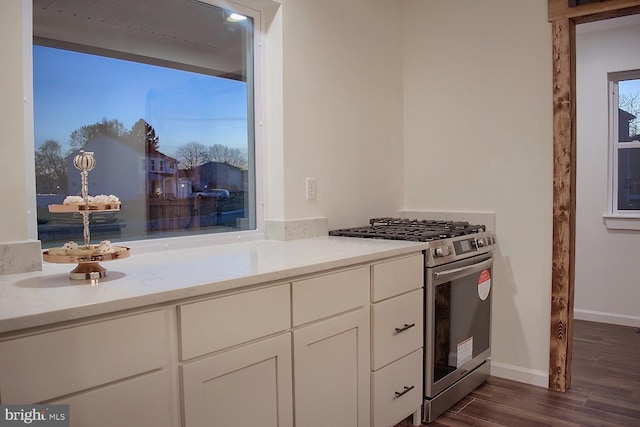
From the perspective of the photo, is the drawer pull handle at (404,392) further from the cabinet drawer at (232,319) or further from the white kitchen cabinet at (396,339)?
the cabinet drawer at (232,319)

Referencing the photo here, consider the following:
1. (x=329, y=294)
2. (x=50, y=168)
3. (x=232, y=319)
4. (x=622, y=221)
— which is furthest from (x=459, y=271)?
(x=622, y=221)

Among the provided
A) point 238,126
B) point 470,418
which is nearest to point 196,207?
point 238,126

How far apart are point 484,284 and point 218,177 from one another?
5.26ft

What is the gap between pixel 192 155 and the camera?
2.28 meters

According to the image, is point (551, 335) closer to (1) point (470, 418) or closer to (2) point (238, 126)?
(1) point (470, 418)

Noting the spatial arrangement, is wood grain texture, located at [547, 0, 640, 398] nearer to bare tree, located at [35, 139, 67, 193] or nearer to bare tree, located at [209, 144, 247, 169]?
bare tree, located at [209, 144, 247, 169]

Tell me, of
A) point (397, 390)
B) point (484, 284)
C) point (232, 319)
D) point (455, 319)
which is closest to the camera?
point (232, 319)

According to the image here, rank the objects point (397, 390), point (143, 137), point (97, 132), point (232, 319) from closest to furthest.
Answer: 1. point (232, 319)
2. point (97, 132)
3. point (143, 137)
4. point (397, 390)

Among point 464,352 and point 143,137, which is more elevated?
point 143,137

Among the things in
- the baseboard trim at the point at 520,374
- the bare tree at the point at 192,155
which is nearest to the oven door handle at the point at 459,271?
the baseboard trim at the point at 520,374

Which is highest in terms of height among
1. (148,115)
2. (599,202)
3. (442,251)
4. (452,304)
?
(148,115)

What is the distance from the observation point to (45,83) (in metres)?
1.76

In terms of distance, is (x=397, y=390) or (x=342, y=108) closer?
(x=397, y=390)

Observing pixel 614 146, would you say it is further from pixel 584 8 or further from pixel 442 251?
pixel 442 251
